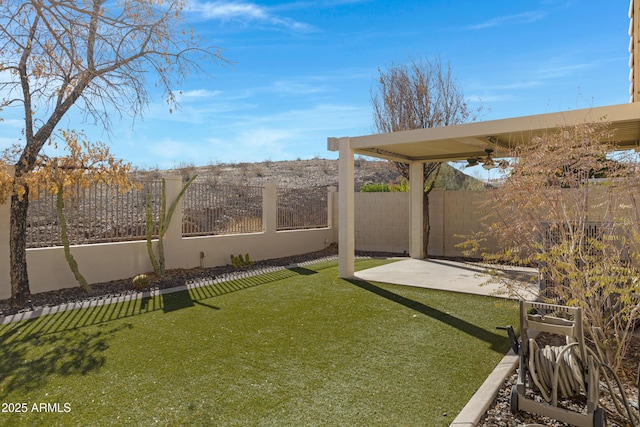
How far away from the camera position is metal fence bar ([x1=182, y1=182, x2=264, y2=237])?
33.0ft

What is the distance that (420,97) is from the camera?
14383 mm

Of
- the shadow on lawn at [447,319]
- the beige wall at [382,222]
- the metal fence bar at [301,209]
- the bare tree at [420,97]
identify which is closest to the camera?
the shadow on lawn at [447,319]

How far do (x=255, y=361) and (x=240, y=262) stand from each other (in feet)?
21.8

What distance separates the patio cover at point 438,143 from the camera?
19.1 ft

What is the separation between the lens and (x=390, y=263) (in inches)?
423

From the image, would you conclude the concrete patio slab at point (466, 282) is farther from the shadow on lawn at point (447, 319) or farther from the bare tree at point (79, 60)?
the bare tree at point (79, 60)

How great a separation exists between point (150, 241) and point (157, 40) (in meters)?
4.01

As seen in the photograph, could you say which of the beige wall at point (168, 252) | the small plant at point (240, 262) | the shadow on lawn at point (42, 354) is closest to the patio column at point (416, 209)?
the beige wall at point (168, 252)

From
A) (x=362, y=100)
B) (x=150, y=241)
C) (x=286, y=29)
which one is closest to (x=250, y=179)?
(x=362, y=100)

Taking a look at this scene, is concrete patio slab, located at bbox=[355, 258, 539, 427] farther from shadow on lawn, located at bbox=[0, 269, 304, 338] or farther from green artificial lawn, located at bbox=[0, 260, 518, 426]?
shadow on lawn, located at bbox=[0, 269, 304, 338]

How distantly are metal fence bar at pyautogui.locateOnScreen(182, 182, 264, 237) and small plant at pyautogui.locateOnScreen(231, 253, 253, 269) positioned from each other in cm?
77

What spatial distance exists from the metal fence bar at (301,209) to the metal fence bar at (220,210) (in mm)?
1011

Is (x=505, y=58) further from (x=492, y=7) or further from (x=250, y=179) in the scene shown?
(x=250, y=179)

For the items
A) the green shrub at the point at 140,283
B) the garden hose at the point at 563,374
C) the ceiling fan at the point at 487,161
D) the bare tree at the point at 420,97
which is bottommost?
the green shrub at the point at 140,283
